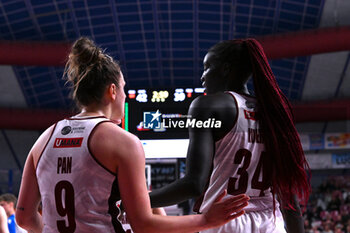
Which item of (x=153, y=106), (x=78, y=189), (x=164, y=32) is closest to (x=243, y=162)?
(x=78, y=189)

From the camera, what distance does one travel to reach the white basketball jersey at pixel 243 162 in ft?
8.76

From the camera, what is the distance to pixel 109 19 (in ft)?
70.3

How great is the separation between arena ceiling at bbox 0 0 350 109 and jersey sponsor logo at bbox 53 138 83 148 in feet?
61.4

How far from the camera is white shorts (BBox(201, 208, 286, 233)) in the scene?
8.70 feet

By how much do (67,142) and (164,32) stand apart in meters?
20.0

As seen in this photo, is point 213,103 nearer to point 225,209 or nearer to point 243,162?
point 243,162

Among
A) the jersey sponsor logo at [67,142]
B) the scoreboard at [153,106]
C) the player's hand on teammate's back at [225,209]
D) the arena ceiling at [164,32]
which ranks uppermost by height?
the jersey sponsor logo at [67,142]

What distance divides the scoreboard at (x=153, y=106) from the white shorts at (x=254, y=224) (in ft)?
13.5

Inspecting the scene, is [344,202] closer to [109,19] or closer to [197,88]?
[109,19]

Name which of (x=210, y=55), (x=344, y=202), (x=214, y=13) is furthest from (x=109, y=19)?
(x=210, y=55)

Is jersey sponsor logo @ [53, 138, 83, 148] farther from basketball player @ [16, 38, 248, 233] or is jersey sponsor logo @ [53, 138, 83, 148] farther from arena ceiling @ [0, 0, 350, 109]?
arena ceiling @ [0, 0, 350, 109]

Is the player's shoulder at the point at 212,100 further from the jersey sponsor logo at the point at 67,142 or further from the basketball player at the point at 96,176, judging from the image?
the jersey sponsor logo at the point at 67,142

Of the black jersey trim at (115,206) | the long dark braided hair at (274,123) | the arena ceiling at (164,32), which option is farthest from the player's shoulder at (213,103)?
the arena ceiling at (164,32)

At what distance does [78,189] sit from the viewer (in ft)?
7.57
